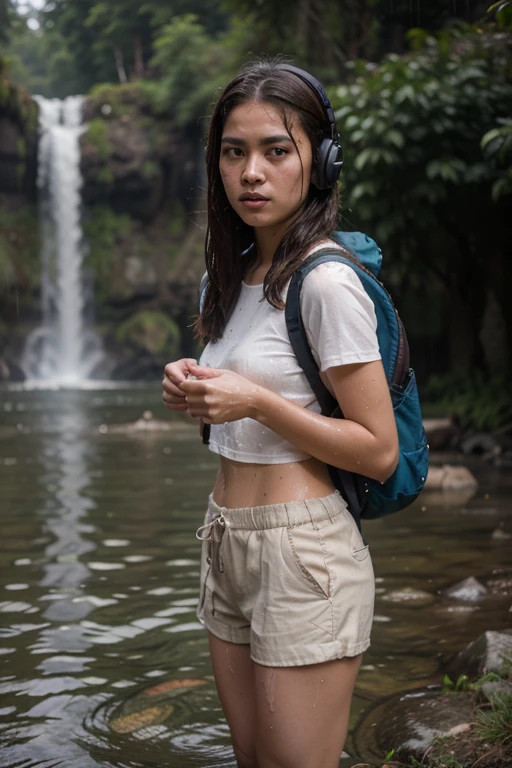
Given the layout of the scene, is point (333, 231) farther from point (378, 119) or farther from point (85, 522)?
point (378, 119)

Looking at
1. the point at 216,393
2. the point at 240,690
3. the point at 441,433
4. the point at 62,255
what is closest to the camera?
the point at 216,393

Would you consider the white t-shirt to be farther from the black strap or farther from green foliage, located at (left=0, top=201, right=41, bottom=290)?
green foliage, located at (left=0, top=201, right=41, bottom=290)

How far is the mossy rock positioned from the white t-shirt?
29.5 m

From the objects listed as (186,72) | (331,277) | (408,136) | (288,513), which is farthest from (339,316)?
(186,72)

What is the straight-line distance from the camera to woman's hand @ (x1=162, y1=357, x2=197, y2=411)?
2.19 meters

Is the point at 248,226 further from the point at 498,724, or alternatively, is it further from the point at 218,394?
the point at 498,724

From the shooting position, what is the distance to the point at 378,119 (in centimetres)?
1242

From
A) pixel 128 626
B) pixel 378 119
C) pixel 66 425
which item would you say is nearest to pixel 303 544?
pixel 128 626

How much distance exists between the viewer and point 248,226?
2551mm

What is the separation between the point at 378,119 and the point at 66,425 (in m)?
7.43

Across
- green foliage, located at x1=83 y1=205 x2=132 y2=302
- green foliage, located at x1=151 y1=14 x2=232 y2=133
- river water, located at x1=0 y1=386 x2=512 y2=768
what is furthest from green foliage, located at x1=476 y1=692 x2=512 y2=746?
green foliage, located at x1=83 y1=205 x2=132 y2=302

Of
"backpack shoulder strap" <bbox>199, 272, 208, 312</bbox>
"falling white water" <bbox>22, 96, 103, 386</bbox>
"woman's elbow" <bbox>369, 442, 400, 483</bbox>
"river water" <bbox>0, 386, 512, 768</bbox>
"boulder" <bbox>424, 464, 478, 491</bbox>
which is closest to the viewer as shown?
"woman's elbow" <bbox>369, 442, 400, 483</bbox>

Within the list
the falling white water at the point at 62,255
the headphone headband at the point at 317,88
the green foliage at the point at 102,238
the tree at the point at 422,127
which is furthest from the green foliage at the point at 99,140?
the headphone headband at the point at 317,88

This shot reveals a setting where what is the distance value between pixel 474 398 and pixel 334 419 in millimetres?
13089
